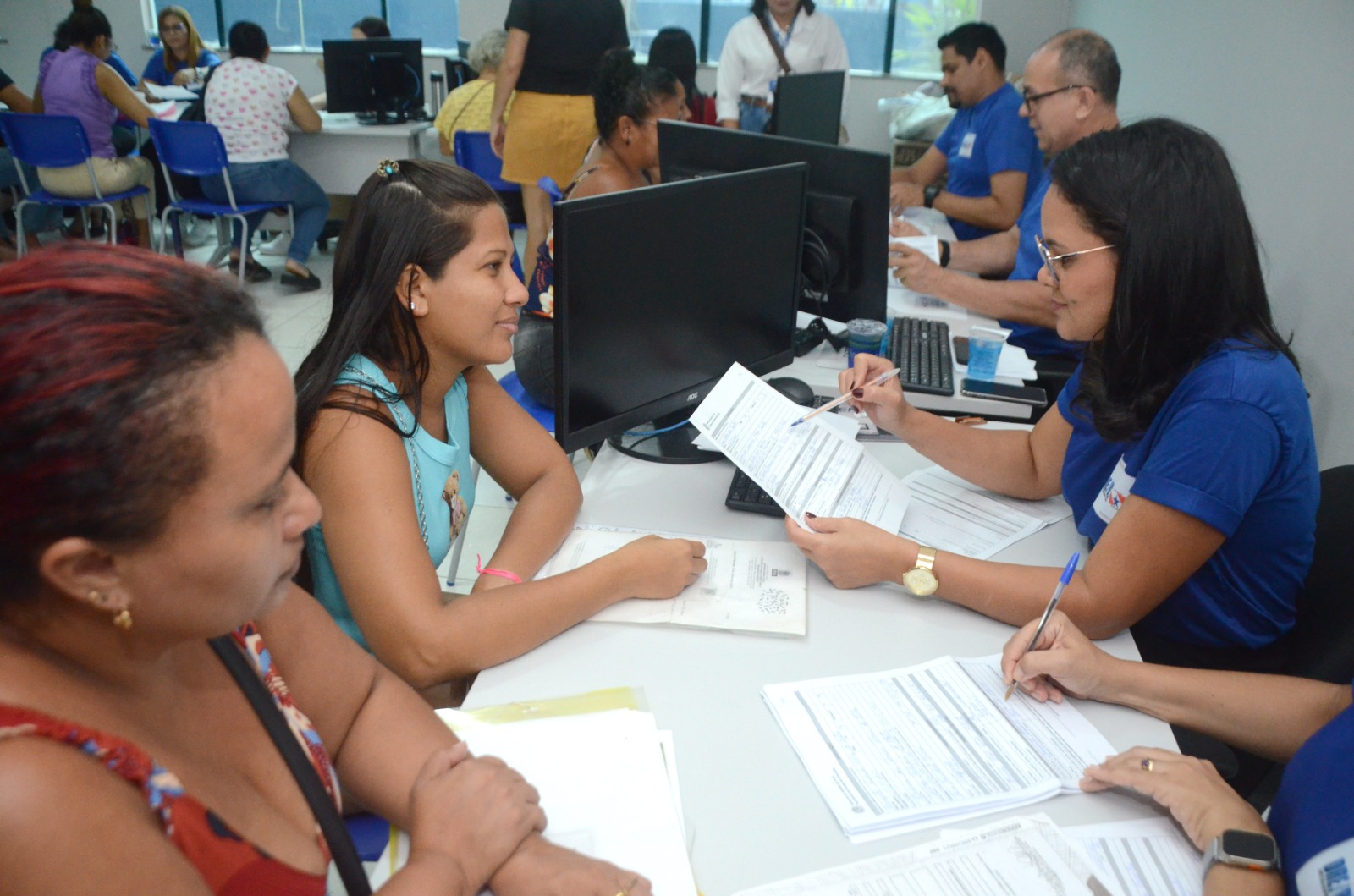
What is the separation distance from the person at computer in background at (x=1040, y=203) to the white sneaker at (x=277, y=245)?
15.2 ft

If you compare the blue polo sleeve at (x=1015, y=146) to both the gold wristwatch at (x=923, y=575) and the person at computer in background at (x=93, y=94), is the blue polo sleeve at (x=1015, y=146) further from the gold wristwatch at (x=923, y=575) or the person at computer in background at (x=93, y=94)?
the person at computer in background at (x=93, y=94)

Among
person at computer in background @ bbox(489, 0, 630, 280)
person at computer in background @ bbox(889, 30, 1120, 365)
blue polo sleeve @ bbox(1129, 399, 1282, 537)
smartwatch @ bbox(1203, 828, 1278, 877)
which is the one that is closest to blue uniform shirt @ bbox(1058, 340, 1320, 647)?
blue polo sleeve @ bbox(1129, 399, 1282, 537)

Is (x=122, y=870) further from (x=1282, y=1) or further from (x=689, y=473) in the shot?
(x=1282, y=1)

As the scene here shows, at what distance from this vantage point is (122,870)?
632 millimetres

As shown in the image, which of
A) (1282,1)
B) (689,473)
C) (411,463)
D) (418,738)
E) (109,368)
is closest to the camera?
(109,368)

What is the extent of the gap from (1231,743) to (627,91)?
2347 millimetres

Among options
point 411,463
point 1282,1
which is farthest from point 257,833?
point 1282,1

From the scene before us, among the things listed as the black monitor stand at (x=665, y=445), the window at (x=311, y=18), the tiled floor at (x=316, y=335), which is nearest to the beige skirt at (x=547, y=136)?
the tiled floor at (x=316, y=335)

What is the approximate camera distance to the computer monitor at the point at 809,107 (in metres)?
3.56

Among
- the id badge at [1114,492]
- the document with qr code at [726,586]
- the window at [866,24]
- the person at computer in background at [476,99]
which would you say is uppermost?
the window at [866,24]

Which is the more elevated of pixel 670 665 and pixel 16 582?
pixel 16 582

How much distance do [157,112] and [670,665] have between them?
19.0 feet

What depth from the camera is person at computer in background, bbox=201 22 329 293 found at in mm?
5023

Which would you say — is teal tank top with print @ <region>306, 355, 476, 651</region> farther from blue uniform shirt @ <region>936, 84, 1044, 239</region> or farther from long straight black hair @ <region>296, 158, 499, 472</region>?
blue uniform shirt @ <region>936, 84, 1044, 239</region>
